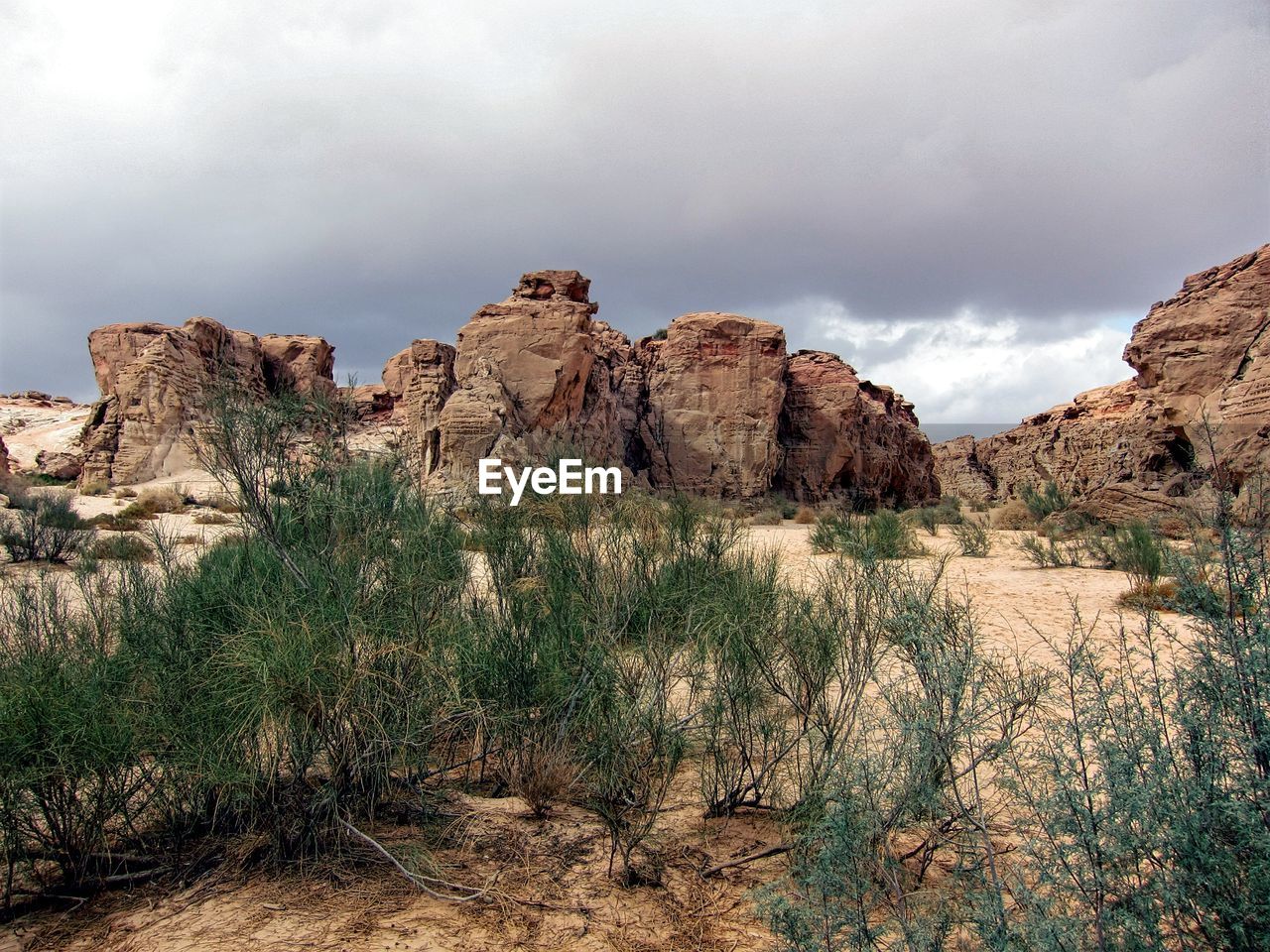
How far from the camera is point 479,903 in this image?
323cm

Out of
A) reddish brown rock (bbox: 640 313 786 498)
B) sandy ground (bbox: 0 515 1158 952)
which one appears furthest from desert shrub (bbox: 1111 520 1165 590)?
reddish brown rock (bbox: 640 313 786 498)

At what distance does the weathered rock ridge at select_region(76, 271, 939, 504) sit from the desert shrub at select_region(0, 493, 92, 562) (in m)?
6.01

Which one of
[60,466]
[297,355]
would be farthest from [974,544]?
[60,466]

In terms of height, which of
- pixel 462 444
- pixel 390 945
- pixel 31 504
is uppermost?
pixel 462 444

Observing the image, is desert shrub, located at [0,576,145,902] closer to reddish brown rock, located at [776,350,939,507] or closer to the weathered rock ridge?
the weathered rock ridge

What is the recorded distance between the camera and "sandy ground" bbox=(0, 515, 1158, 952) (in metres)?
2.95

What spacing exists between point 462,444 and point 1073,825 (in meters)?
20.2

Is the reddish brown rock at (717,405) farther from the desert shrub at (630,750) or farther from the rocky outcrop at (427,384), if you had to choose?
the desert shrub at (630,750)

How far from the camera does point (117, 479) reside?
23578mm

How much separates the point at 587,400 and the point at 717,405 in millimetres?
6170

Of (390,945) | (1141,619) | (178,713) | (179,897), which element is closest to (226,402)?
(178,713)

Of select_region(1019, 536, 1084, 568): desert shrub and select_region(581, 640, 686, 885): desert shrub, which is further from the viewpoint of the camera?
select_region(1019, 536, 1084, 568): desert shrub

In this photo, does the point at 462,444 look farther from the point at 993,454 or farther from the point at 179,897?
the point at 993,454

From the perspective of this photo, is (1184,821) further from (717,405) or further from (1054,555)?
(717,405)
